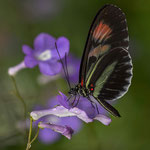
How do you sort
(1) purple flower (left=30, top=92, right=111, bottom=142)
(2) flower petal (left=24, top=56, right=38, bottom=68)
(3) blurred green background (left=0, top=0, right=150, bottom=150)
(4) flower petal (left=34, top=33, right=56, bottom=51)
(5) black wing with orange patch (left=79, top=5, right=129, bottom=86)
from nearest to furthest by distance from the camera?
(1) purple flower (left=30, top=92, right=111, bottom=142) < (5) black wing with orange patch (left=79, top=5, right=129, bottom=86) < (2) flower petal (left=24, top=56, right=38, bottom=68) < (4) flower petal (left=34, top=33, right=56, bottom=51) < (3) blurred green background (left=0, top=0, right=150, bottom=150)

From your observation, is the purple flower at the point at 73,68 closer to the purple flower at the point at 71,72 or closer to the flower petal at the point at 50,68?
the purple flower at the point at 71,72

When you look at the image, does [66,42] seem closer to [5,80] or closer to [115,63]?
[115,63]

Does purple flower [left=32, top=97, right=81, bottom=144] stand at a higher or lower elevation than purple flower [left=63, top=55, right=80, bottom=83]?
lower

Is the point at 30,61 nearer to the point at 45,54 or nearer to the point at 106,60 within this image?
the point at 45,54

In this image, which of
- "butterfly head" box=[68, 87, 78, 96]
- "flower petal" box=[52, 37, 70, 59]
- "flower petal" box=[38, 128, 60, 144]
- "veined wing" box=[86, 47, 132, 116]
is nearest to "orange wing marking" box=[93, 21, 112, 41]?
"veined wing" box=[86, 47, 132, 116]

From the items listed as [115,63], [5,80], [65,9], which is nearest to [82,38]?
[65,9]

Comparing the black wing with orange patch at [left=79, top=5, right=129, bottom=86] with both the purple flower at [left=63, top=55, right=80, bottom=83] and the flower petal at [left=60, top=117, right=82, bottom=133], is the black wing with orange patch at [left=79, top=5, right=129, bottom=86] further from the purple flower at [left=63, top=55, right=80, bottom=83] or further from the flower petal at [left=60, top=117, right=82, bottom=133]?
the purple flower at [left=63, top=55, right=80, bottom=83]

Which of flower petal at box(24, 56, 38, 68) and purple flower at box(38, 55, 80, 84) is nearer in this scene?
flower petal at box(24, 56, 38, 68)

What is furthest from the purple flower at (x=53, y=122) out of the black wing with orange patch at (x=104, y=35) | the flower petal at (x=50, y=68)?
the black wing with orange patch at (x=104, y=35)

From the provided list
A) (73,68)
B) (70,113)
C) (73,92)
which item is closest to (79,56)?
(73,68)
